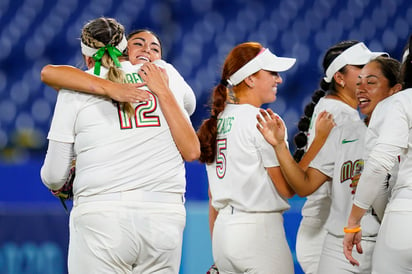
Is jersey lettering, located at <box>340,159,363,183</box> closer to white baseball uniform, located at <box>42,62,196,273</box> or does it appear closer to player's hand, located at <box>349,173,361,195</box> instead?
player's hand, located at <box>349,173,361,195</box>

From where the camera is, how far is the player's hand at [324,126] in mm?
3301

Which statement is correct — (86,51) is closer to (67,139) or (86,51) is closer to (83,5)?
(67,139)

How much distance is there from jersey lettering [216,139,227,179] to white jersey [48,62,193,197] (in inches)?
19.6

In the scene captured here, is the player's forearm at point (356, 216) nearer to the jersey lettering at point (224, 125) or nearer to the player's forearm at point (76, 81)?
the jersey lettering at point (224, 125)

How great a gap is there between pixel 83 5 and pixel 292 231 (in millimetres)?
3638

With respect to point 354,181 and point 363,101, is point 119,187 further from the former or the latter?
point 363,101

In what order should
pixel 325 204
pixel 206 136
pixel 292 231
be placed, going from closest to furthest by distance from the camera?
1. pixel 206 136
2. pixel 325 204
3. pixel 292 231

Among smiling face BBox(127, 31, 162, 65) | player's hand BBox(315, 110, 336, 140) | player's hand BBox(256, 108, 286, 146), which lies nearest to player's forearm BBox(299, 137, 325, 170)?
player's hand BBox(315, 110, 336, 140)

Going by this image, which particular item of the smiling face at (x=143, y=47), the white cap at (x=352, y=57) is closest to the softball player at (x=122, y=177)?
the smiling face at (x=143, y=47)

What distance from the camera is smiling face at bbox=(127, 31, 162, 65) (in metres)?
3.03

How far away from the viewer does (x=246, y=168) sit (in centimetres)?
305

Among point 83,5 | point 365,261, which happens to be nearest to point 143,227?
point 365,261

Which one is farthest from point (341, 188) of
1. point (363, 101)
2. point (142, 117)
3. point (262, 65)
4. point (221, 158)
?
point (142, 117)

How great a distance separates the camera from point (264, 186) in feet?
9.94
